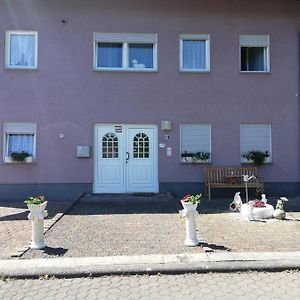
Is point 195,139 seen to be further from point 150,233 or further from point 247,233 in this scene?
point 150,233

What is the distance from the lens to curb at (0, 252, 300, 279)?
205 inches

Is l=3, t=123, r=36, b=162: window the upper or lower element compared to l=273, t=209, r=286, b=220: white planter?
upper

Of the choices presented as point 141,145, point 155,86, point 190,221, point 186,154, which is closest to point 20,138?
point 141,145

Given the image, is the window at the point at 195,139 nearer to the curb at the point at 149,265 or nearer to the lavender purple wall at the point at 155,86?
the lavender purple wall at the point at 155,86

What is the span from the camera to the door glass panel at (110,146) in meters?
12.4

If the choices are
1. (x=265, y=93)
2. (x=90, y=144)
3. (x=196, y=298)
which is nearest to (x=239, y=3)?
(x=265, y=93)

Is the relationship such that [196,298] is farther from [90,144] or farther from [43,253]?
[90,144]

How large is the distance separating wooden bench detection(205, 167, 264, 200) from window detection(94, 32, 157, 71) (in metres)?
4.12

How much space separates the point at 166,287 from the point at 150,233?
2.64 meters

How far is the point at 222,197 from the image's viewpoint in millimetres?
12266

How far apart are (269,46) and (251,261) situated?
31.1ft

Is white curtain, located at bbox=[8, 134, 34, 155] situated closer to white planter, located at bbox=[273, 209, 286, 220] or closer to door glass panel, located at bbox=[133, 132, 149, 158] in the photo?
door glass panel, located at bbox=[133, 132, 149, 158]

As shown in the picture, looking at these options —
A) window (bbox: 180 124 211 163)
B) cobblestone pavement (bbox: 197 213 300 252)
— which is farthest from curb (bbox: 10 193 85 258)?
window (bbox: 180 124 211 163)

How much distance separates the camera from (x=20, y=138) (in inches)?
480
